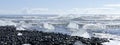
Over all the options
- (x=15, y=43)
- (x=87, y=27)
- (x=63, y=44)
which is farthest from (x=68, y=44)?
(x=87, y=27)

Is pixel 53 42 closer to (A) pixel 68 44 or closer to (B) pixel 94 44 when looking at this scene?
(A) pixel 68 44

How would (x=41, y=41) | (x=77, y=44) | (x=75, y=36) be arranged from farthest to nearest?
1. (x=75, y=36)
2. (x=41, y=41)
3. (x=77, y=44)

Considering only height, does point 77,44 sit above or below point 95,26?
above

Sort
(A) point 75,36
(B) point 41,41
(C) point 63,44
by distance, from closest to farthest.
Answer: (C) point 63,44 → (B) point 41,41 → (A) point 75,36

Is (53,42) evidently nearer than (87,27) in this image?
Yes

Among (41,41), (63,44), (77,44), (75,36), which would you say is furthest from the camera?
(75,36)

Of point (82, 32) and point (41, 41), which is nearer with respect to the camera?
point (41, 41)

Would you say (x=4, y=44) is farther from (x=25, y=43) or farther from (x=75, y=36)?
(x=75, y=36)

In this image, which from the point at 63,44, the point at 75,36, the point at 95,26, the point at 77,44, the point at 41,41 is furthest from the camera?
the point at 95,26

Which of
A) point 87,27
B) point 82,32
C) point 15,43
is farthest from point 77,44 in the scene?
point 87,27
